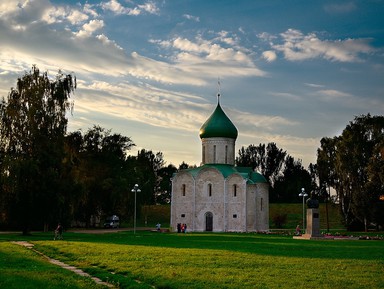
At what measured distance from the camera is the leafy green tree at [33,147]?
35375 mm

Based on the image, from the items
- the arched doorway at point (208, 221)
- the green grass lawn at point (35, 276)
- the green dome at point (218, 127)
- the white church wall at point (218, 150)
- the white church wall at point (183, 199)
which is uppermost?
the green dome at point (218, 127)

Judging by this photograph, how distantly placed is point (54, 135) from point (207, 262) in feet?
77.9

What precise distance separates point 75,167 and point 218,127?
69.1 feet

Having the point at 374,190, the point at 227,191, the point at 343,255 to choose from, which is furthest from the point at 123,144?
the point at 343,255

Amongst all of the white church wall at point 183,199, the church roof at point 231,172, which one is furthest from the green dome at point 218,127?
the white church wall at point 183,199

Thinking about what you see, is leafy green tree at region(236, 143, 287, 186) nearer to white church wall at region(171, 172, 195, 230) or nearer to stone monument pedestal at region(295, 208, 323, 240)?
white church wall at region(171, 172, 195, 230)

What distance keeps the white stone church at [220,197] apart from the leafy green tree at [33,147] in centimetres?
2083

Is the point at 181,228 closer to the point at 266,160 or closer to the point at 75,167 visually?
the point at 75,167

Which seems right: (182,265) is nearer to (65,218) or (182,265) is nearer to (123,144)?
(65,218)

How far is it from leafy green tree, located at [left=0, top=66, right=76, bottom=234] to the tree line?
6cm

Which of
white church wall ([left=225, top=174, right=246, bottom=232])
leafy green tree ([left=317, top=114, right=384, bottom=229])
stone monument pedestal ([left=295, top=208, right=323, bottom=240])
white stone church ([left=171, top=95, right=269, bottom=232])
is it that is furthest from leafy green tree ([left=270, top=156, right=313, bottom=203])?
stone monument pedestal ([left=295, top=208, right=323, bottom=240])

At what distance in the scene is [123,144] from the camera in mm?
66500

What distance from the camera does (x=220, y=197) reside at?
5600 cm

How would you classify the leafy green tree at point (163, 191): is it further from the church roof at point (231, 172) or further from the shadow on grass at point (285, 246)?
the shadow on grass at point (285, 246)
